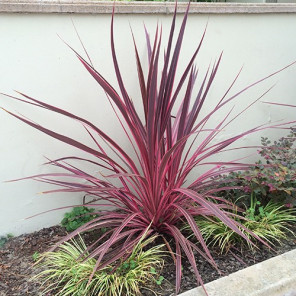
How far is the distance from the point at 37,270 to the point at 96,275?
0.40 meters

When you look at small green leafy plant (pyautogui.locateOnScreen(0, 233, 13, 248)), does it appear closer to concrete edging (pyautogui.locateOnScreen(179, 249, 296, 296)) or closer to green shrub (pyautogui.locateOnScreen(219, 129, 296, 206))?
concrete edging (pyautogui.locateOnScreen(179, 249, 296, 296))

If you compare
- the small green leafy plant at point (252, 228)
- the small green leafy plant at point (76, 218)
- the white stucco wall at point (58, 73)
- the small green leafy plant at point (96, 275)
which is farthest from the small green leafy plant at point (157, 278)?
the white stucco wall at point (58, 73)

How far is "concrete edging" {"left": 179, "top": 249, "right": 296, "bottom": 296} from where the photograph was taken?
1655mm

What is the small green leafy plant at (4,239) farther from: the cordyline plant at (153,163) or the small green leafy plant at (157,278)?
the small green leafy plant at (157,278)

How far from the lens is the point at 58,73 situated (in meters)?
2.11

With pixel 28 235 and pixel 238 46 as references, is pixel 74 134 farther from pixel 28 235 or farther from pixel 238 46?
pixel 238 46

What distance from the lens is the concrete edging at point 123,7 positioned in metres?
1.90

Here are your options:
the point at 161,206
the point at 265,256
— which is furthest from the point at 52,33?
the point at 265,256

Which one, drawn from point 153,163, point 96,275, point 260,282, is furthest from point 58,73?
point 260,282

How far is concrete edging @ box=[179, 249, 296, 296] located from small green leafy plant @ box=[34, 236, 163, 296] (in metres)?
0.24

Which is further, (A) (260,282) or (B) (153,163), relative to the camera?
(B) (153,163)

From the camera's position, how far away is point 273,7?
266cm

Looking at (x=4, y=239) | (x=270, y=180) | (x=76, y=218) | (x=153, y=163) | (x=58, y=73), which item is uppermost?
(x=58, y=73)

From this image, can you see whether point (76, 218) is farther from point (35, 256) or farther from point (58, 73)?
point (58, 73)
